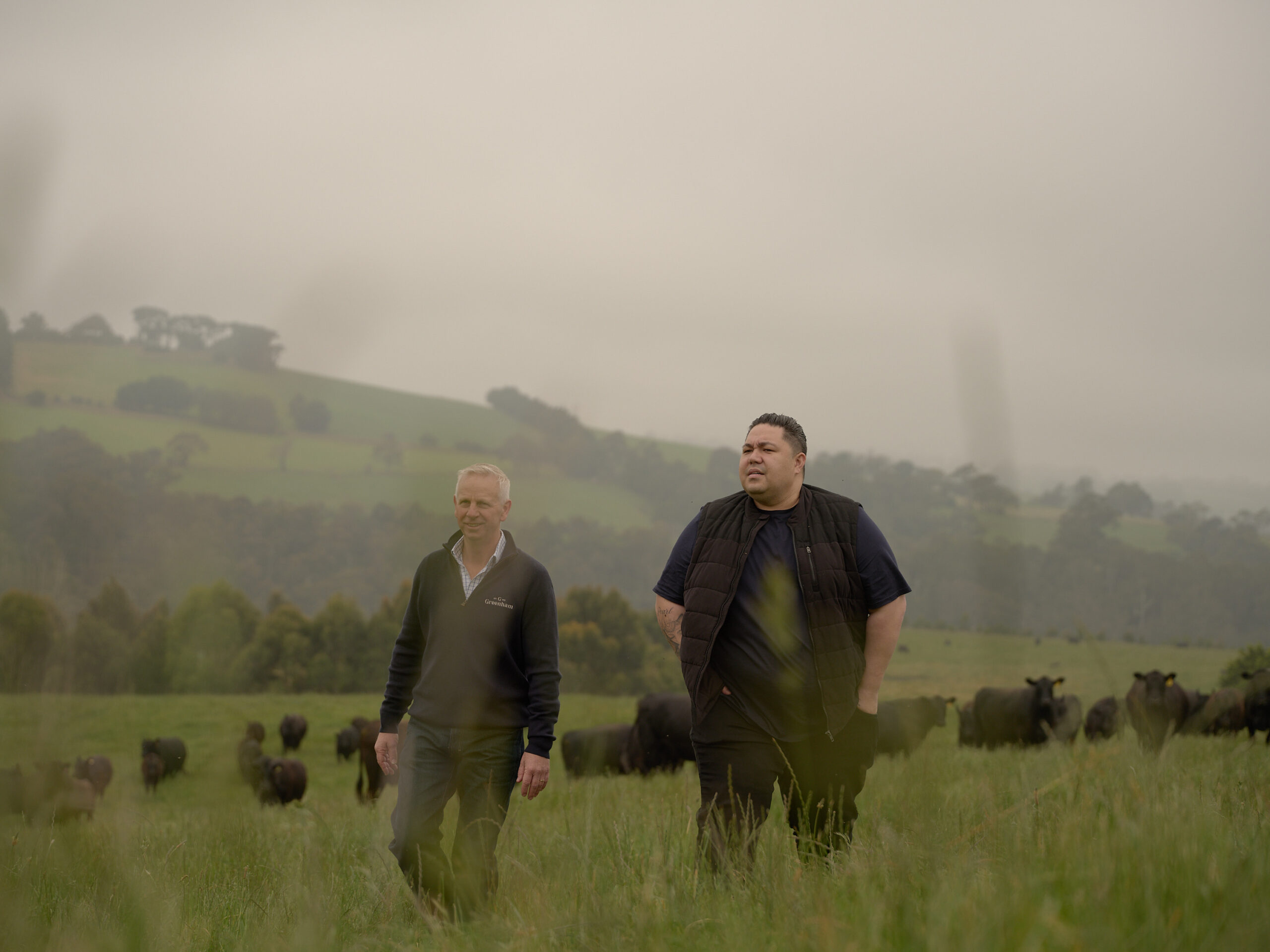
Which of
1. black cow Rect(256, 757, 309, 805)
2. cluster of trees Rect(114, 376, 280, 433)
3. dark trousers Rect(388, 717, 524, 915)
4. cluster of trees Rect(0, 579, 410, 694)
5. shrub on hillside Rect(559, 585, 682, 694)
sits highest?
cluster of trees Rect(114, 376, 280, 433)

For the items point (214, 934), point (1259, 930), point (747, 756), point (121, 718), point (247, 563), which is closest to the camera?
point (121, 718)

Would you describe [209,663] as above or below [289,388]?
below

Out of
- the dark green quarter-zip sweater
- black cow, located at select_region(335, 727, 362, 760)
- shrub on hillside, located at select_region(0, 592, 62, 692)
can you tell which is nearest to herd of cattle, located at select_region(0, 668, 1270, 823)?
black cow, located at select_region(335, 727, 362, 760)

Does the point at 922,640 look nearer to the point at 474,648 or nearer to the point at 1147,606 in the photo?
the point at 1147,606

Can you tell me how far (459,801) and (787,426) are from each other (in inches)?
93.0

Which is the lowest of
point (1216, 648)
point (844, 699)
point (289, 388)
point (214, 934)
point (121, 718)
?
point (1216, 648)

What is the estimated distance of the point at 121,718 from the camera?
1.67 metres

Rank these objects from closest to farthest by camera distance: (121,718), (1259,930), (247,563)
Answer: (121,718) < (1259,930) < (247,563)

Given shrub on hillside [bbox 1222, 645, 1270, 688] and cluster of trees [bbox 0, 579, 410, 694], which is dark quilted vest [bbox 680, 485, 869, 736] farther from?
shrub on hillside [bbox 1222, 645, 1270, 688]

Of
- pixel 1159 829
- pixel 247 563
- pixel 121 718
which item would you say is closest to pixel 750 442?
pixel 1159 829

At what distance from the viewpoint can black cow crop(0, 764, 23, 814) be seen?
183 centimetres

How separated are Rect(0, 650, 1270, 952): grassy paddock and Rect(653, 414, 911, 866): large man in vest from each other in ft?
0.85

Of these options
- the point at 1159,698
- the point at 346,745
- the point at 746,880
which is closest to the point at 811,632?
the point at 746,880

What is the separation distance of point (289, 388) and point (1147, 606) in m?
89.2
